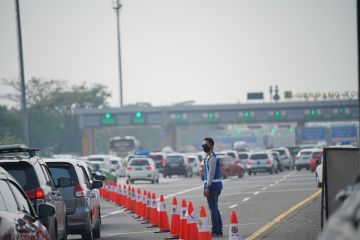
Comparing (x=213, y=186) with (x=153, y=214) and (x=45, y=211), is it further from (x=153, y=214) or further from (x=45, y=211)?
(x=45, y=211)

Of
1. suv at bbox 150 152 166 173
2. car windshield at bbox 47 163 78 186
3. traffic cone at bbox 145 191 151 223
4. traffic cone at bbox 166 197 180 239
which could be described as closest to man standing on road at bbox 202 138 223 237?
traffic cone at bbox 166 197 180 239

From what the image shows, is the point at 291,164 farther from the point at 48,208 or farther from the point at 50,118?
the point at 48,208

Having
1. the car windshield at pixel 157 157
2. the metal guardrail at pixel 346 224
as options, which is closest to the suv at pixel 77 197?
the metal guardrail at pixel 346 224

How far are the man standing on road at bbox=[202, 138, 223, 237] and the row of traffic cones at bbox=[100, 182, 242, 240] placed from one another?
0.36 m

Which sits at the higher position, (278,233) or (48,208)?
(48,208)

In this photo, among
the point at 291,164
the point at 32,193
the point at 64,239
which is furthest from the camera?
the point at 291,164

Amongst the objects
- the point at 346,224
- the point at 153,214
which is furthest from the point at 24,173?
the point at 346,224

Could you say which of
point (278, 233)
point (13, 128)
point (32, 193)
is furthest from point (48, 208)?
point (13, 128)

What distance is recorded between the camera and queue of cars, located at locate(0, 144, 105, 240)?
32.2ft

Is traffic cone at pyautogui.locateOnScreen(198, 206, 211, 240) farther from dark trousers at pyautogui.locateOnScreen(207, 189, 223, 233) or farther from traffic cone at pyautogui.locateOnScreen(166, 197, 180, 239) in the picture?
traffic cone at pyautogui.locateOnScreen(166, 197, 180, 239)

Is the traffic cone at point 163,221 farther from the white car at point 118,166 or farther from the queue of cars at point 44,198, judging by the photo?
the white car at point 118,166

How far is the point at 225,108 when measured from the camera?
11444 centimetres

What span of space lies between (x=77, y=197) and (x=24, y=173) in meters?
4.23

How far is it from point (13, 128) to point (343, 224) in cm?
10241
